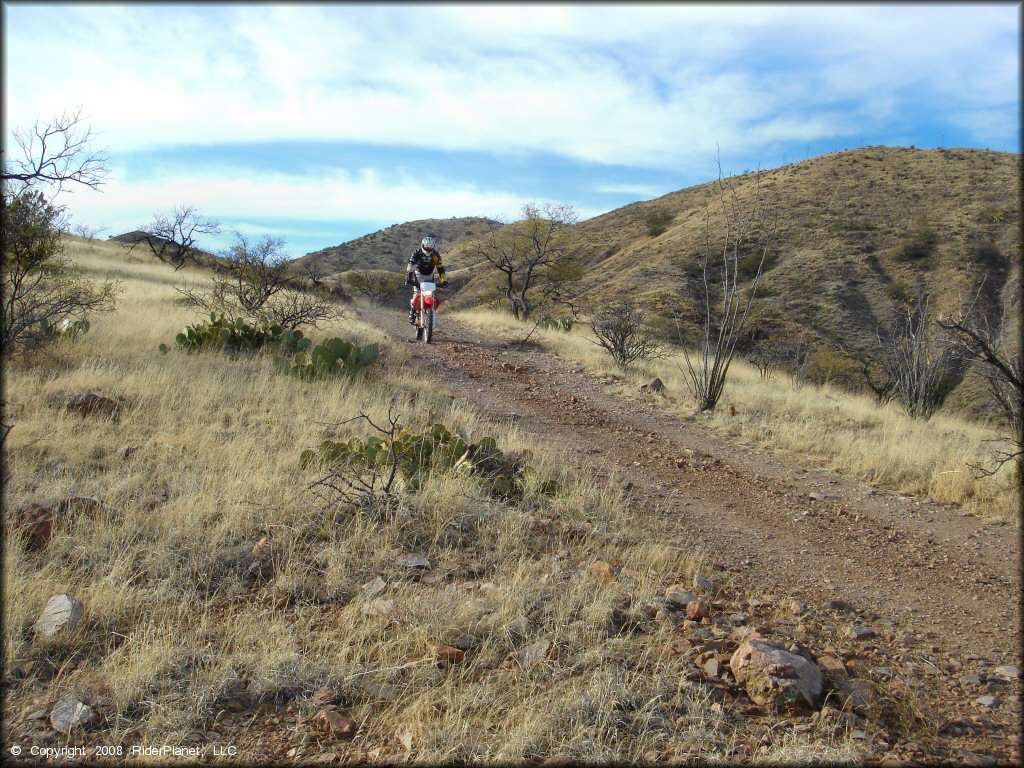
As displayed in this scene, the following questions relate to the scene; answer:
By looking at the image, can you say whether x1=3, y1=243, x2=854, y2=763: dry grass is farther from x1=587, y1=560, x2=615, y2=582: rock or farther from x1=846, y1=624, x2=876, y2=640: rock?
x1=846, y1=624, x2=876, y2=640: rock

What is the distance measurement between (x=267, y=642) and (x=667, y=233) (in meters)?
49.9

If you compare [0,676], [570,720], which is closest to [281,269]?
[0,676]

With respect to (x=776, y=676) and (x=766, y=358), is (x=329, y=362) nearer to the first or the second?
(x=776, y=676)

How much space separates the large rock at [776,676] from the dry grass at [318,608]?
8.4 inches

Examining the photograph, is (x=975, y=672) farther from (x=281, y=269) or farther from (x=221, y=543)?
(x=281, y=269)

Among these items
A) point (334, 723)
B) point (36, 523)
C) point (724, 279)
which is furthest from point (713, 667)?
point (724, 279)

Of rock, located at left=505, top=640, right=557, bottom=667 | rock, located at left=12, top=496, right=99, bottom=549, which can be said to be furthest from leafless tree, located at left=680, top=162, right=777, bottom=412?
rock, located at left=12, top=496, right=99, bottom=549

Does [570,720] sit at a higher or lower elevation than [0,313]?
lower

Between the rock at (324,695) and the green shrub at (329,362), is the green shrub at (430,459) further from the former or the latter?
the green shrub at (329,362)

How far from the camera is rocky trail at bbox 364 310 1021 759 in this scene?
10.6 ft

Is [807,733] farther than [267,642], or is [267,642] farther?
[267,642]

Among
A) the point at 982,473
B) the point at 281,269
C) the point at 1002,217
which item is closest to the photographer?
the point at 982,473

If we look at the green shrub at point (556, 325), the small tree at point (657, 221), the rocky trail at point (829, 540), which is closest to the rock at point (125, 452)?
the rocky trail at point (829, 540)

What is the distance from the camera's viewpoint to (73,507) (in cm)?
363
